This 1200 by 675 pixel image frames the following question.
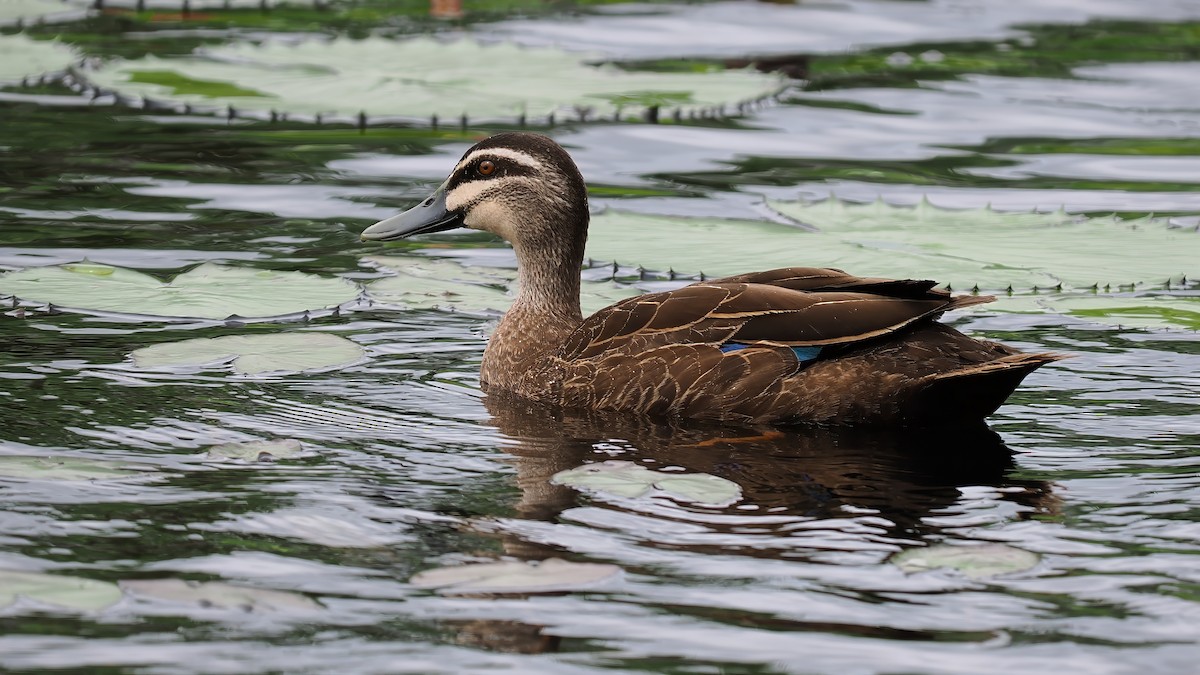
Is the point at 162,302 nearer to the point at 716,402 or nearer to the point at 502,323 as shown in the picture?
the point at 502,323

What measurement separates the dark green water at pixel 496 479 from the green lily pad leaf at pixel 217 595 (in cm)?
2

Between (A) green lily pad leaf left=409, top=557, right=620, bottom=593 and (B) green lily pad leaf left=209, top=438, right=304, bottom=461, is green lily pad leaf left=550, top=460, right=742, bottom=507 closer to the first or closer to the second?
(A) green lily pad leaf left=409, top=557, right=620, bottom=593

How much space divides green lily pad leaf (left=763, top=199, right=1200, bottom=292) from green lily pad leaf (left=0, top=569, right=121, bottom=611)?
5084mm

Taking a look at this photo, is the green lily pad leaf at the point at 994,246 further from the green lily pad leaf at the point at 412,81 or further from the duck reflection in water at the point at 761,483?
the green lily pad leaf at the point at 412,81

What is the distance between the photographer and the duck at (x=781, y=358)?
7.48 metres

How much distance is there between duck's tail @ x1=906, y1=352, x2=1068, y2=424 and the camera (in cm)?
727

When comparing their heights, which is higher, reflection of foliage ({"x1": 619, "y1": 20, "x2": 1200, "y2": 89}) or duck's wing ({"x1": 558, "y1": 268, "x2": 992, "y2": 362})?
reflection of foliage ({"x1": 619, "y1": 20, "x2": 1200, "y2": 89})

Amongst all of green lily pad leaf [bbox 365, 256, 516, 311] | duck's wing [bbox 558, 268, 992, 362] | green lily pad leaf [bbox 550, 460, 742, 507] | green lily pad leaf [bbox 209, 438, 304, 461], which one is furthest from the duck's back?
green lily pad leaf [bbox 365, 256, 516, 311]

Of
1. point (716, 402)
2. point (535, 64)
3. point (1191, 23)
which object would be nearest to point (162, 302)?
point (716, 402)

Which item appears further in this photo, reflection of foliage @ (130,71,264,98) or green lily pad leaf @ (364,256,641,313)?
reflection of foliage @ (130,71,264,98)

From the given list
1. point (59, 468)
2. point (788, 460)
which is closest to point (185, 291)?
point (59, 468)

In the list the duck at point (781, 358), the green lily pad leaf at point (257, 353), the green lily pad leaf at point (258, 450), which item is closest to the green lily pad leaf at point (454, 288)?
the green lily pad leaf at point (257, 353)

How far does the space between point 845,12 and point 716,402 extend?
1213 centimetres

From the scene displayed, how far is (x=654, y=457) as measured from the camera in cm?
710
